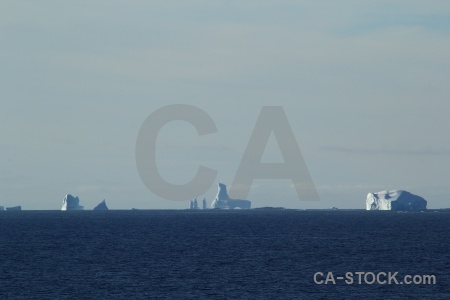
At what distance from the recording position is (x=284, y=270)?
95.1 metres

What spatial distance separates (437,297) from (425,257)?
130ft

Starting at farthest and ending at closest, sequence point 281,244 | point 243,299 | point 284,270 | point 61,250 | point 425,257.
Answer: point 281,244 → point 61,250 → point 425,257 → point 284,270 → point 243,299

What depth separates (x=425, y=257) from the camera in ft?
370

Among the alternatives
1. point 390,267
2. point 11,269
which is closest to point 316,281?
point 390,267

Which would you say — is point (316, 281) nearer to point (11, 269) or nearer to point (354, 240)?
point (11, 269)

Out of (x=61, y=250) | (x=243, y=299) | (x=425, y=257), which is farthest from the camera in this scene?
(x=61, y=250)

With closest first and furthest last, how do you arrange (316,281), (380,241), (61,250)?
(316,281), (61,250), (380,241)

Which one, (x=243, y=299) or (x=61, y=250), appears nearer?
(x=243, y=299)

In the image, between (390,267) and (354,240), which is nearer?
(390,267)

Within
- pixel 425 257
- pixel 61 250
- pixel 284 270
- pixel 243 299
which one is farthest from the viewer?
pixel 61 250

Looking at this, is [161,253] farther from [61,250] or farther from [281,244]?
[281,244]


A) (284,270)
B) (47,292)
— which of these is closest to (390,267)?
(284,270)

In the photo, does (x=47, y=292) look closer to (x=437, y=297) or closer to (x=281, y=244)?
(x=437, y=297)

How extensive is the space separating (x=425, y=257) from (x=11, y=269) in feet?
180
